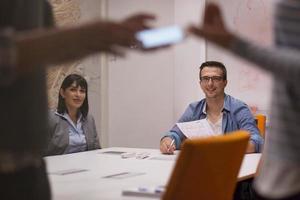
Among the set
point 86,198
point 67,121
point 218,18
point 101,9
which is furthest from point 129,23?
point 101,9

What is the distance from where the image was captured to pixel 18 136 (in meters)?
1.13

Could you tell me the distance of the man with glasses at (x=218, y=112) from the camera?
11.8 feet

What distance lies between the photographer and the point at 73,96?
3.72m

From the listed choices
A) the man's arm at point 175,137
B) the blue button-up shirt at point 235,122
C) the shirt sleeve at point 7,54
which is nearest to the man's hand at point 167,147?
the man's arm at point 175,137

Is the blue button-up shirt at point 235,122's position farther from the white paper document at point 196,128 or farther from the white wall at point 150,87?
the white wall at point 150,87

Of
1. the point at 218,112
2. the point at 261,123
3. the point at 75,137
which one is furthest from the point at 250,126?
the point at 75,137

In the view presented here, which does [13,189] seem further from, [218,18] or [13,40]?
[218,18]

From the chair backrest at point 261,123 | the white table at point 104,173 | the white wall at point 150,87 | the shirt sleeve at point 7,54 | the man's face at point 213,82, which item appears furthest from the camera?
the white wall at point 150,87

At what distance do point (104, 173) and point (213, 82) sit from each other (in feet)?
4.58

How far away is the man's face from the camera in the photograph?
366 cm

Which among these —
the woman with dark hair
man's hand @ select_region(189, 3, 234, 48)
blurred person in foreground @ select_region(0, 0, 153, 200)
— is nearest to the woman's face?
the woman with dark hair

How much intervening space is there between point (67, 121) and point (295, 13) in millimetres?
2663

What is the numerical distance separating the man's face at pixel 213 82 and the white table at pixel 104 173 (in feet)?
1.81

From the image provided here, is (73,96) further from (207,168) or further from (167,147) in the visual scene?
(207,168)
